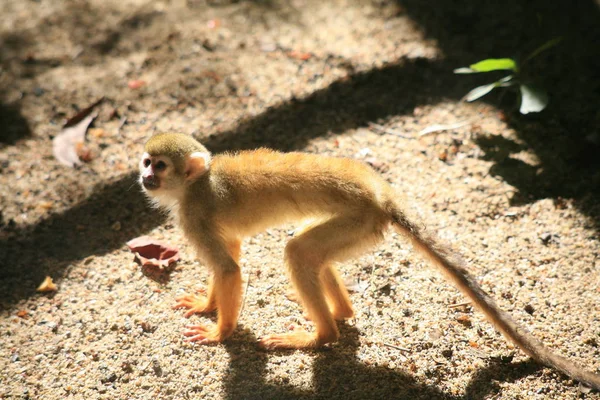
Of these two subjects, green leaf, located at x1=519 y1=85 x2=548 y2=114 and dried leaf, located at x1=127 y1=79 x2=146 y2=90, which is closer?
green leaf, located at x1=519 y1=85 x2=548 y2=114

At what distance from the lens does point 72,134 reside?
4.21 m

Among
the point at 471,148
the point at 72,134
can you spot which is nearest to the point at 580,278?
the point at 471,148

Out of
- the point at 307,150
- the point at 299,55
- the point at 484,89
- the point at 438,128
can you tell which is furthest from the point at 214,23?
the point at 484,89

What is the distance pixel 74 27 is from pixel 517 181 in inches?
159

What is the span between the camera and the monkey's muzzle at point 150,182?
2842 mm

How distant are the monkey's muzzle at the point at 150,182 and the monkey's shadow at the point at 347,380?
0.92m

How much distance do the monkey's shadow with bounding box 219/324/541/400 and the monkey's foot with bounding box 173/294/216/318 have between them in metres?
0.35

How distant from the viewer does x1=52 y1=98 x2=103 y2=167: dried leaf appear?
402cm

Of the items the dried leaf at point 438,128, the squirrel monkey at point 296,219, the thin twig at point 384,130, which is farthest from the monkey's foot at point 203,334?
the dried leaf at point 438,128

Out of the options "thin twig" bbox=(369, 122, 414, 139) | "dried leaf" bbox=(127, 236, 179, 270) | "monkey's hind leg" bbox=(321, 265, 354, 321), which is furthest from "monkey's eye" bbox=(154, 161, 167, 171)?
"thin twig" bbox=(369, 122, 414, 139)

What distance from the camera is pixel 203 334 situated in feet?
9.64

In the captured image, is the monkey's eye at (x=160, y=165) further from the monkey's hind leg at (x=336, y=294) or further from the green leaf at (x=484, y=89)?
the green leaf at (x=484, y=89)

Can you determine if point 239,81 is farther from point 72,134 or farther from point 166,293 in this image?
point 166,293

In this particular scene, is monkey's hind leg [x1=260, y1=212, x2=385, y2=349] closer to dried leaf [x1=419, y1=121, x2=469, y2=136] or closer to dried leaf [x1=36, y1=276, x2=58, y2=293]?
dried leaf [x1=36, y1=276, x2=58, y2=293]
